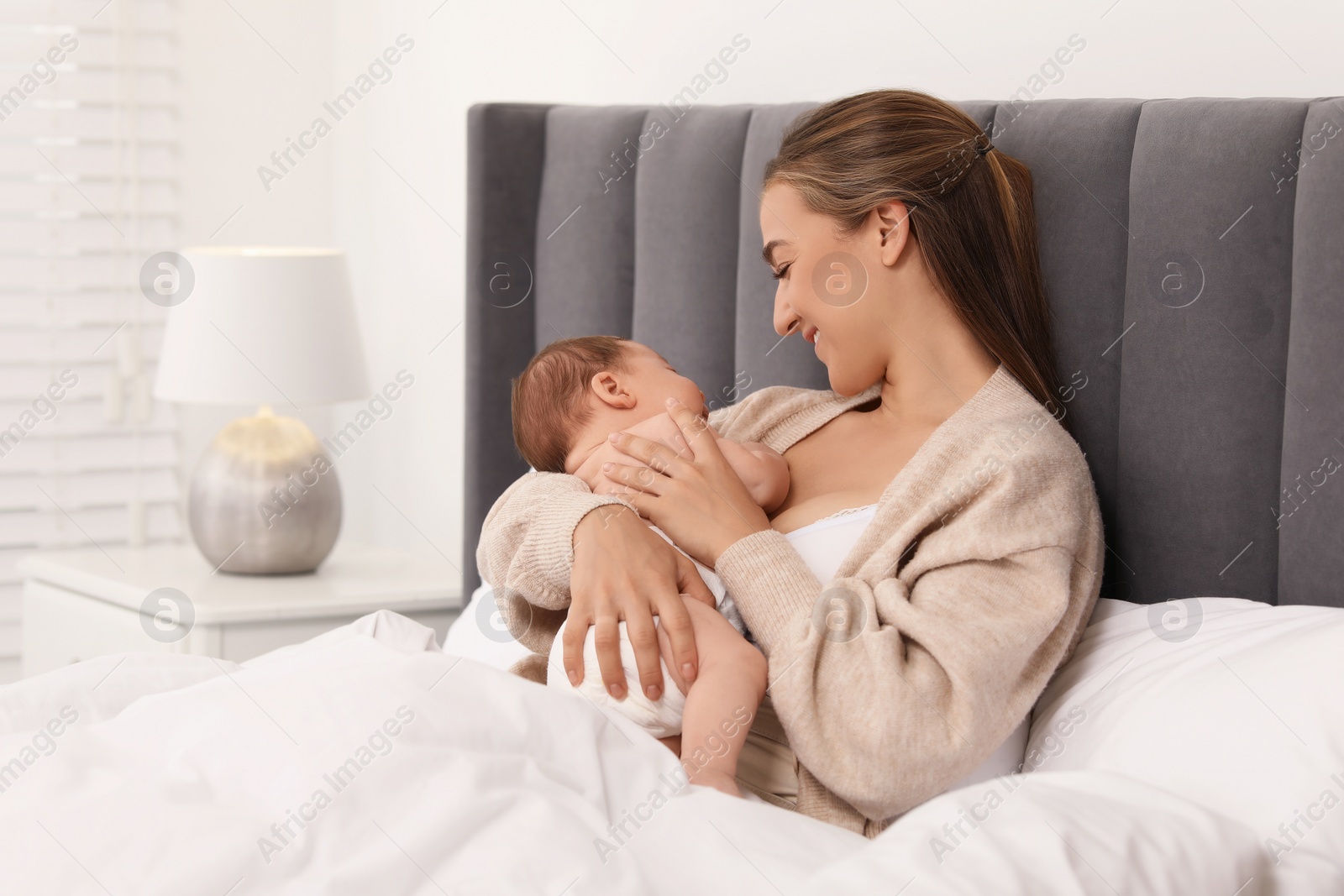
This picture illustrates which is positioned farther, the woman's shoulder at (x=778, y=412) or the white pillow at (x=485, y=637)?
the white pillow at (x=485, y=637)

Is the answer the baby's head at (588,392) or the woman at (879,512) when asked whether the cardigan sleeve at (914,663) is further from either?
the baby's head at (588,392)

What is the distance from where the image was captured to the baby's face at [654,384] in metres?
1.39

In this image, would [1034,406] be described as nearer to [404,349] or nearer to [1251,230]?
[1251,230]

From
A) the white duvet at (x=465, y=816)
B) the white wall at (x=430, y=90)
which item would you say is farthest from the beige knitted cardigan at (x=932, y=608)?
the white wall at (x=430, y=90)

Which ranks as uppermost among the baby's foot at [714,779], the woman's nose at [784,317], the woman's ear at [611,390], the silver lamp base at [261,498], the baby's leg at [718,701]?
the woman's nose at [784,317]

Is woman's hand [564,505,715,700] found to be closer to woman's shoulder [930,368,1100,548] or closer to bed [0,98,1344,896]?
bed [0,98,1344,896]

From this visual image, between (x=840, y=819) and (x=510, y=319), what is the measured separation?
1.13 meters

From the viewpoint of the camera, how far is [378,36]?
287 centimetres

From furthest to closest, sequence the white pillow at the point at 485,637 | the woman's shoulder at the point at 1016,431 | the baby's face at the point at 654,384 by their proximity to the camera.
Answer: the white pillow at the point at 485,637 → the baby's face at the point at 654,384 → the woman's shoulder at the point at 1016,431

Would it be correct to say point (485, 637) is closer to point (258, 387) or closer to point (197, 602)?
point (197, 602)

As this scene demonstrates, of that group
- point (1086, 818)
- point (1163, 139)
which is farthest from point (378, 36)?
point (1086, 818)

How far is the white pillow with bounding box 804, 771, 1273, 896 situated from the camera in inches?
31.8

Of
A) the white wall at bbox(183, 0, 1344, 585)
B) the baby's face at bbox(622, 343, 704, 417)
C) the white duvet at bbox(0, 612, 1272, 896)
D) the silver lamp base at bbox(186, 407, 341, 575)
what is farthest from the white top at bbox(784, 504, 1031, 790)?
the silver lamp base at bbox(186, 407, 341, 575)

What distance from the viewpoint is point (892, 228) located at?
1298 millimetres
